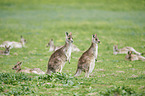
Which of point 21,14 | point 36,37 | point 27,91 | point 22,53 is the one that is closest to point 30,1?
point 21,14

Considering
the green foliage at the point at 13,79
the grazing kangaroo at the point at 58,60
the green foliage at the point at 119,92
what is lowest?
the green foliage at the point at 119,92

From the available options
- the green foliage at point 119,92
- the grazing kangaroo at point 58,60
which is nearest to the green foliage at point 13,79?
the grazing kangaroo at point 58,60

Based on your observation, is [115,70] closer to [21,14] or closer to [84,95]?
[84,95]

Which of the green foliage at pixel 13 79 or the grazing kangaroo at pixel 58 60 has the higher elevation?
the grazing kangaroo at pixel 58 60

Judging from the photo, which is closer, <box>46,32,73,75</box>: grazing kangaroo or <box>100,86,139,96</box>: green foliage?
<box>100,86,139,96</box>: green foliage

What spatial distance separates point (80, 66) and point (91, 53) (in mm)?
1003

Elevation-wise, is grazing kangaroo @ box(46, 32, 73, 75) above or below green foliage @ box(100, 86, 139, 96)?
above

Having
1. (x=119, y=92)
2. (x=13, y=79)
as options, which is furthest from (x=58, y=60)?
(x=119, y=92)

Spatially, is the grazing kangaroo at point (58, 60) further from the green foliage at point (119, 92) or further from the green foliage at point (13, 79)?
the green foliage at point (119, 92)

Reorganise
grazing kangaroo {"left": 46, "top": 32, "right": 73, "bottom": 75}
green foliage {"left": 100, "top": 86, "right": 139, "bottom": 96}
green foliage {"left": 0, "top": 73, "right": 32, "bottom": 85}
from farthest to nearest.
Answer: grazing kangaroo {"left": 46, "top": 32, "right": 73, "bottom": 75} → green foliage {"left": 0, "top": 73, "right": 32, "bottom": 85} → green foliage {"left": 100, "top": 86, "right": 139, "bottom": 96}

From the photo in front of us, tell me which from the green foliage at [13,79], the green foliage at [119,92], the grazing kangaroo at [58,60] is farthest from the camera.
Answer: the grazing kangaroo at [58,60]

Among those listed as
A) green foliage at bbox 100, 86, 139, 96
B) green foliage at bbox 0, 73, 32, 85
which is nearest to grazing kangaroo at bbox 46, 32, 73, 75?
green foliage at bbox 0, 73, 32, 85

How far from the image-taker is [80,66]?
9.84 m

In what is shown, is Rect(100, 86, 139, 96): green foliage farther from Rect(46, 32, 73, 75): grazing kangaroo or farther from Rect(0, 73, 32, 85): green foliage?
Rect(0, 73, 32, 85): green foliage
